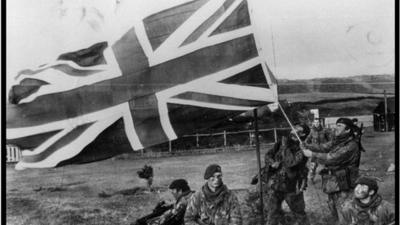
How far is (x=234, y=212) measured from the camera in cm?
559

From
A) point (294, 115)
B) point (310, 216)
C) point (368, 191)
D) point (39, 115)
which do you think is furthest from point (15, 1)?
point (368, 191)

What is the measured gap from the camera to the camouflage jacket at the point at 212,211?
5559mm

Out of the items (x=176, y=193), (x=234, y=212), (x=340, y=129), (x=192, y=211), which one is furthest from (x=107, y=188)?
(x=340, y=129)

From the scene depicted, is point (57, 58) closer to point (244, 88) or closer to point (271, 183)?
point (244, 88)

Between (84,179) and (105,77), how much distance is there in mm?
1084

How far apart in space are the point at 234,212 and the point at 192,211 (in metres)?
0.44

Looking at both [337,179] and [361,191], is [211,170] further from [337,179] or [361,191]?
[361,191]

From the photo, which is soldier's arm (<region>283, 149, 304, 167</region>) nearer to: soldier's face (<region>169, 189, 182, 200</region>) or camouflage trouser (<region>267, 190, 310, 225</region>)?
camouflage trouser (<region>267, 190, 310, 225</region>)

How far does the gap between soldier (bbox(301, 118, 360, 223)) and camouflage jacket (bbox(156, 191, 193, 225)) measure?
1414 millimetres

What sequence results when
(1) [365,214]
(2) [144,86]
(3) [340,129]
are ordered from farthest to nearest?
(3) [340,129], (1) [365,214], (2) [144,86]

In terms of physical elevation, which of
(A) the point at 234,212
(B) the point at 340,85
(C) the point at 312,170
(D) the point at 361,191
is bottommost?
(A) the point at 234,212

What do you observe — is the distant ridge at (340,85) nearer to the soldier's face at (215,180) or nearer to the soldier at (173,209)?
the soldier's face at (215,180)

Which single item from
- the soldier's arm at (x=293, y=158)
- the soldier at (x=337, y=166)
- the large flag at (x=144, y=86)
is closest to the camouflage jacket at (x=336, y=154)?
the soldier at (x=337, y=166)

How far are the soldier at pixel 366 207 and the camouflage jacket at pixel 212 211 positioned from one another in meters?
1.18
